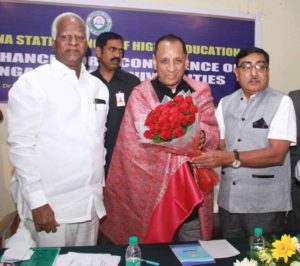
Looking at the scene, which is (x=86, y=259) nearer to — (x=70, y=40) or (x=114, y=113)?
(x=70, y=40)

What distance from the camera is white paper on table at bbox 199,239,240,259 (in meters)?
1.67

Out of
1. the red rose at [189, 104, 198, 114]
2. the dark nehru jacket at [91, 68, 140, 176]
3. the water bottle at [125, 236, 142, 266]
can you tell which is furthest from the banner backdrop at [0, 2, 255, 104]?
the water bottle at [125, 236, 142, 266]

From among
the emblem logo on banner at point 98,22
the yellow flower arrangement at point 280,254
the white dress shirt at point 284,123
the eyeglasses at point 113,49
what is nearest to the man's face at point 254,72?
the white dress shirt at point 284,123

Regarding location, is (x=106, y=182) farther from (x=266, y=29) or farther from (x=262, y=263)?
(x=266, y=29)

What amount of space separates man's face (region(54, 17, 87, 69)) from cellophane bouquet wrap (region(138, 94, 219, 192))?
655 mm

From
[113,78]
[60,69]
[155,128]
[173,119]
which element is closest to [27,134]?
[60,69]

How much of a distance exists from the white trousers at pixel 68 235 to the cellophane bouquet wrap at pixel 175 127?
0.72 meters

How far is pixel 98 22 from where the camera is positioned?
3.20 metres

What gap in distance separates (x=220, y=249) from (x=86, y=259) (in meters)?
0.67

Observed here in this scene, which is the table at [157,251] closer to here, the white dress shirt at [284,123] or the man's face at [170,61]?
the white dress shirt at [284,123]

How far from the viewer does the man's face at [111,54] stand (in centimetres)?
307

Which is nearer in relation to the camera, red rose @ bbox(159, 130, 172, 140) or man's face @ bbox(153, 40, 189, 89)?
red rose @ bbox(159, 130, 172, 140)

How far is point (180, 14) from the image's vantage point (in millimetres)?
3395

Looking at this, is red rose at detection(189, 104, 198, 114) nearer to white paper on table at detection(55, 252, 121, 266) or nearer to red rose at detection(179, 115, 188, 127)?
red rose at detection(179, 115, 188, 127)
